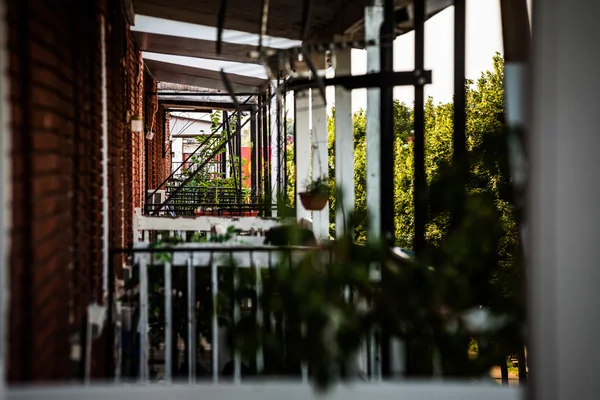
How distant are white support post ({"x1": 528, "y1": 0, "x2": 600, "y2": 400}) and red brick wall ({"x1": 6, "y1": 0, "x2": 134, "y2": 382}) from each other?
162 centimetres

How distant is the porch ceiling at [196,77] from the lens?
29.2 ft

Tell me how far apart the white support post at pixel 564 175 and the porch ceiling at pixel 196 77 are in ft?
23.2

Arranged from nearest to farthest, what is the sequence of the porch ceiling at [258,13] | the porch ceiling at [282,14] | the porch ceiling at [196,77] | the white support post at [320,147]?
the porch ceiling at [282,14], the porch ceiling at [258,13], the white support post at [320,147], the porch ceiling at [196,77]

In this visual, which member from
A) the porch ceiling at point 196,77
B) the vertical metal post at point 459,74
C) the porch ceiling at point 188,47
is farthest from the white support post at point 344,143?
the porch ceiling at point 196,77

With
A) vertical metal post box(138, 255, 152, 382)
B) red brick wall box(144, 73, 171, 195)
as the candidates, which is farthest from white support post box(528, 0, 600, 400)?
red brick wall box(144, 73, 171, 195)

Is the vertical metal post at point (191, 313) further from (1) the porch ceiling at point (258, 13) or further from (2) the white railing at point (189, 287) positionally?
(1) the porch ceiling at point (258, 13)

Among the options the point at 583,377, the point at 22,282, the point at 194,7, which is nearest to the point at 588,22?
the point at 583,377

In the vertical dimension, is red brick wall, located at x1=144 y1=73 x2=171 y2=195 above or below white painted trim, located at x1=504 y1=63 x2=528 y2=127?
above

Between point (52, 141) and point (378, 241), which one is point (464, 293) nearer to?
point (378, 241)

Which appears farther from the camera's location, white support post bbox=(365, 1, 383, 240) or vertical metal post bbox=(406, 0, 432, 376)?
white support post bbox=(365, 1, 383, 240)

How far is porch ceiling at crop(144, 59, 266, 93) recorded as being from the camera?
29.2ft

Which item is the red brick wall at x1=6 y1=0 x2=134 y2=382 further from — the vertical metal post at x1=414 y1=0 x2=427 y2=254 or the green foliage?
the vertical metal post at x1=414 y1=0 x2=427 y2=254

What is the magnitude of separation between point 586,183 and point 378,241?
676mm

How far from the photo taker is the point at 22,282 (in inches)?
79.2
